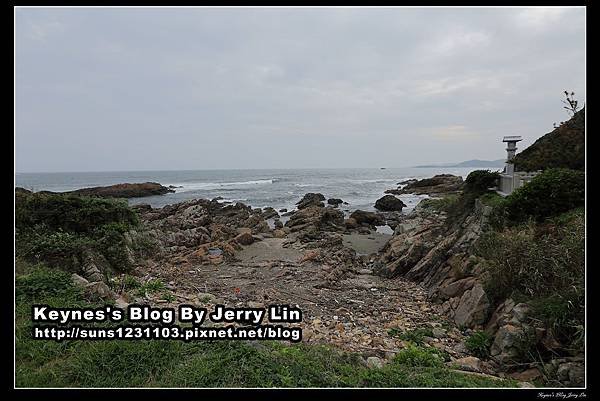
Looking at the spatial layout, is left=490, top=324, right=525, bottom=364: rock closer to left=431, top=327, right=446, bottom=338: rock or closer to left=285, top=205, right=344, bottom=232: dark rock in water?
left=431, top=327, right=446, bottom=338: rock

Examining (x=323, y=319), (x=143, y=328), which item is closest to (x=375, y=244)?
(x=323, y=319)

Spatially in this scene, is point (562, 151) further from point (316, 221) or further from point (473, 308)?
point (316, 221)

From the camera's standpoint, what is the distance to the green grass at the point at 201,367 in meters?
3.54

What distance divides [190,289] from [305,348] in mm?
4727

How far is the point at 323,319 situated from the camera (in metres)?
7.05

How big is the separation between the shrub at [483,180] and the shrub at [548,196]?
12.0ft

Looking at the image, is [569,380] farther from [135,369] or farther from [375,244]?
[375,244]

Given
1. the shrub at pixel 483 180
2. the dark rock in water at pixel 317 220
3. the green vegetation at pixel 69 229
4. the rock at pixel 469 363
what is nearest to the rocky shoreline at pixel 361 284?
the rock at pixel 469 363

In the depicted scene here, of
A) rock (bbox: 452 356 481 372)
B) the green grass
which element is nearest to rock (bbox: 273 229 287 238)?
rock (bbox: 452 356 481 372)

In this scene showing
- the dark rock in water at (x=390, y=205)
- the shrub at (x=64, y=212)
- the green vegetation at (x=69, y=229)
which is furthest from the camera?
the dark rock in water at (x=390, y=205)

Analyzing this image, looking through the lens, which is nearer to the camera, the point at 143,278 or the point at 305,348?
the point at 305,348

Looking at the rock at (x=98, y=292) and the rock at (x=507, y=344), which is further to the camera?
the rock at (x=98, y=292)

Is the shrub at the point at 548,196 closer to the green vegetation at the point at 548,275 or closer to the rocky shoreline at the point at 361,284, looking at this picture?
the green vegetation at the point at 548,275

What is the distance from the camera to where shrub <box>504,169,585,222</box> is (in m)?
7.84
